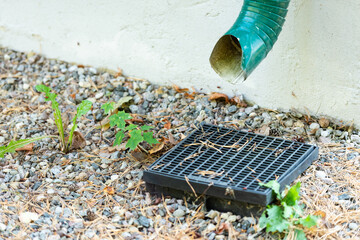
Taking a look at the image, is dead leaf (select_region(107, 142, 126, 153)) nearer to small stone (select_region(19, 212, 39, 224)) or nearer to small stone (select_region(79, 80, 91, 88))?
small stone (select_region(19, 212, 39, 224))

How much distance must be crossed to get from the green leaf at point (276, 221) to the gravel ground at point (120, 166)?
0.07 metres

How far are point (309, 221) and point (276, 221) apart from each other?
0.13 meters

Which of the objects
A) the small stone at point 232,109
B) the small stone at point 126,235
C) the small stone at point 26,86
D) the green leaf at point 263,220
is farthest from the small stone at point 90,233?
the small stone at point 26,86

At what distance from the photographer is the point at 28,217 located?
2.69m

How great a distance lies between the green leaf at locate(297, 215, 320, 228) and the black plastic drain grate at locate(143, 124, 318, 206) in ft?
0.57

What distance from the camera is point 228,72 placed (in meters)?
3.13

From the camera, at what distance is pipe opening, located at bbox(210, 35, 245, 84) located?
3.11 m

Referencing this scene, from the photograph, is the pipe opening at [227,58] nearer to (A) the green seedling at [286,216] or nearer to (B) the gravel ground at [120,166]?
(B) the gravel ground at [120,166]

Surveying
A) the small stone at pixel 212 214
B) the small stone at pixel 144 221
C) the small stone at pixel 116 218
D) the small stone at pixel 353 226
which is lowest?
the small stone at pixel 116 218

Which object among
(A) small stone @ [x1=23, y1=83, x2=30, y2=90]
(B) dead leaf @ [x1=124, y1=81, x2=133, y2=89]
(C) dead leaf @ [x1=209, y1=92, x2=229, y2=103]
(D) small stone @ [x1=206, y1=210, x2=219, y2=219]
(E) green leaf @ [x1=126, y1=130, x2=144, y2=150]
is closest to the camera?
(D) small stone @ [x1=206, y1=210, x2=219, y2=219]

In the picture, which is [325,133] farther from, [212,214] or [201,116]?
[212,214]

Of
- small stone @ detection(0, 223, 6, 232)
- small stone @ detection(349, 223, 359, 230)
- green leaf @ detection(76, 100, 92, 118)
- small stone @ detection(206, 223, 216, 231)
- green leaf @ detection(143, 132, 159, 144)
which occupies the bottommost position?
small stone @ detection(0, 223, 6, 232)

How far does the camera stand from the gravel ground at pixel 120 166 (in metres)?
2.60

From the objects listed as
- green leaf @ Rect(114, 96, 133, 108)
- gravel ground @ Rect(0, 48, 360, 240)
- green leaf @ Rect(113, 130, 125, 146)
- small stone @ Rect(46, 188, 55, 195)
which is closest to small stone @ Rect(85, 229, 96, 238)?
gravel ground @ Rect(0, 48, 360, 240)
